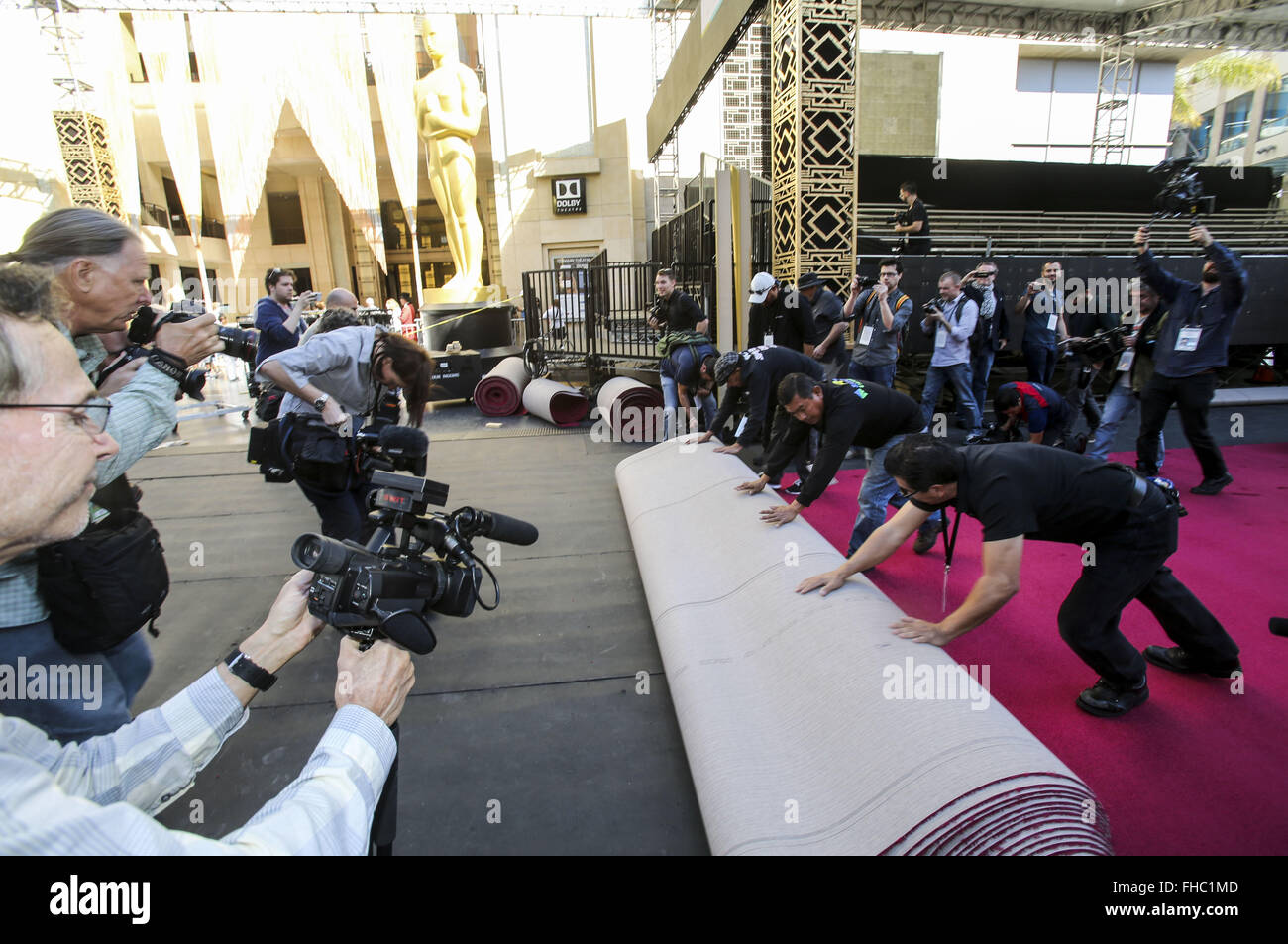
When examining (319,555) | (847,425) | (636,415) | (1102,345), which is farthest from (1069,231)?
(319,555)

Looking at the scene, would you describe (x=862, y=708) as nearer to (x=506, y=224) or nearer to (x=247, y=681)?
(x=247, y=681)

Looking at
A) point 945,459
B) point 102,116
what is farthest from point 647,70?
point 945,459

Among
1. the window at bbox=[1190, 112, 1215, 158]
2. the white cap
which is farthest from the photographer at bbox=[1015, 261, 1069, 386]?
the window at bbox=[1190, 112, 1215, 158]

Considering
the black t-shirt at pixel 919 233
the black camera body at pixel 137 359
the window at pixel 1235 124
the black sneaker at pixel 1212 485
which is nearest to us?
the black camera body at pixel 137 359

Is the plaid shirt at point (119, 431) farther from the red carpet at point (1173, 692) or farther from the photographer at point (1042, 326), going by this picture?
the photographer at point (1042, 326)

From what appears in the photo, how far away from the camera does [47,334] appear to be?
3.69ft

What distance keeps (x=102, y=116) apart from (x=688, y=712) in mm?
A: 23225

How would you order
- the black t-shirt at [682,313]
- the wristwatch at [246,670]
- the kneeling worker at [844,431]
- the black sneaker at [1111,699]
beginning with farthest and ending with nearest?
the black t-shirt at [682,313], the kneeling worker at [844,431], the black sneaker at [1111,699], the wristwatch at [246,670]

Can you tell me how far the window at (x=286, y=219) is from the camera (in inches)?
1083

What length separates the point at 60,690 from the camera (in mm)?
1664

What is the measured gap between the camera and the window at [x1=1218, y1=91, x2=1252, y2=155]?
78.2 feet

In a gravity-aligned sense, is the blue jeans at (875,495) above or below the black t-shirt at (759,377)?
below

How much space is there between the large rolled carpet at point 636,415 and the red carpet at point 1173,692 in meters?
3.36

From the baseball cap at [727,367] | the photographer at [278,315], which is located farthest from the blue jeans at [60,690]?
the photographer at [278,315]
